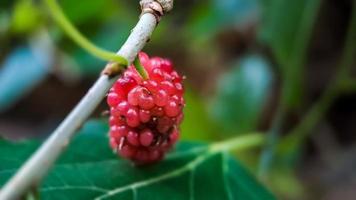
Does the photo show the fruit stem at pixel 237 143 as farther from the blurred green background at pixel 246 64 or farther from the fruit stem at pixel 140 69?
the fruit stem at pixel 140 69

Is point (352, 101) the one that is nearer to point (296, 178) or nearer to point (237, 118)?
point (296, 178)

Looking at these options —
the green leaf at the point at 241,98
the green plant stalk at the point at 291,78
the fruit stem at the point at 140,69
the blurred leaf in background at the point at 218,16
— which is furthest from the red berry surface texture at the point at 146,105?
the blurred leaf in background at the point at 218,16

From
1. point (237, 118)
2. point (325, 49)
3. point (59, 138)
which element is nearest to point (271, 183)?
point (237, 118)

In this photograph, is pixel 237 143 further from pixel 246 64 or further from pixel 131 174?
pixel 246 64

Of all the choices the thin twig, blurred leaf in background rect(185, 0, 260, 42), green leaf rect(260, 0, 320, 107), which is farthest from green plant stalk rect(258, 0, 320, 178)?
the thin twig

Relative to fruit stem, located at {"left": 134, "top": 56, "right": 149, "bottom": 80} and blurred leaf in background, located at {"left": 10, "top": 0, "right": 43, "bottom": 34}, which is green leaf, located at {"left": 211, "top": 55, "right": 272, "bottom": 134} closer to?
blurred leaf in background, located at {"left": 10, "top": 0, "right": 43, "bottom": 34}

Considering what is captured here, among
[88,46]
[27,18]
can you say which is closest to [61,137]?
[88,46]
